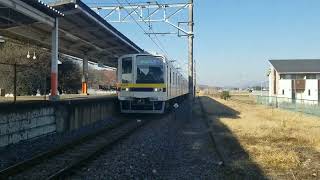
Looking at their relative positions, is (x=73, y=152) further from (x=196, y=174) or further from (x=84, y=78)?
(x=84, y=78)

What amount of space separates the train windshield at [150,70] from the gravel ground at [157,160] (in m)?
7.35

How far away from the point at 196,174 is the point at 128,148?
379cm

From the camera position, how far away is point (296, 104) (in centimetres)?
3547

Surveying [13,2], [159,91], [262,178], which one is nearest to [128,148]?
[262,178]

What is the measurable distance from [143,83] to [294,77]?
52.2 meters

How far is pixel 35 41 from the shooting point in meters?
27.8

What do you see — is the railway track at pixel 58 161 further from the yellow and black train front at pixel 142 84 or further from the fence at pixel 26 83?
the yellow and black train front at pixel 142 84

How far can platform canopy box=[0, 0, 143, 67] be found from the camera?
60.7ft

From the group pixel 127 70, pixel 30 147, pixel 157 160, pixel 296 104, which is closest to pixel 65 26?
pixel 127 70

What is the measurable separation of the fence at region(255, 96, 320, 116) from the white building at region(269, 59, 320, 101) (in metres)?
10.7

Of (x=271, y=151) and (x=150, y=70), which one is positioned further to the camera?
(x=150, y=70)

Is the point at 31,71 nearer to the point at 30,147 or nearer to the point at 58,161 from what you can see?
the point at 30,147

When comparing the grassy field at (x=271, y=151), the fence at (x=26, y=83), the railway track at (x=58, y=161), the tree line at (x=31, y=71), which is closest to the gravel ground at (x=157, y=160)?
the railway track at (x=58, y=161)

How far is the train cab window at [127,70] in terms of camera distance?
2478 centimetres
